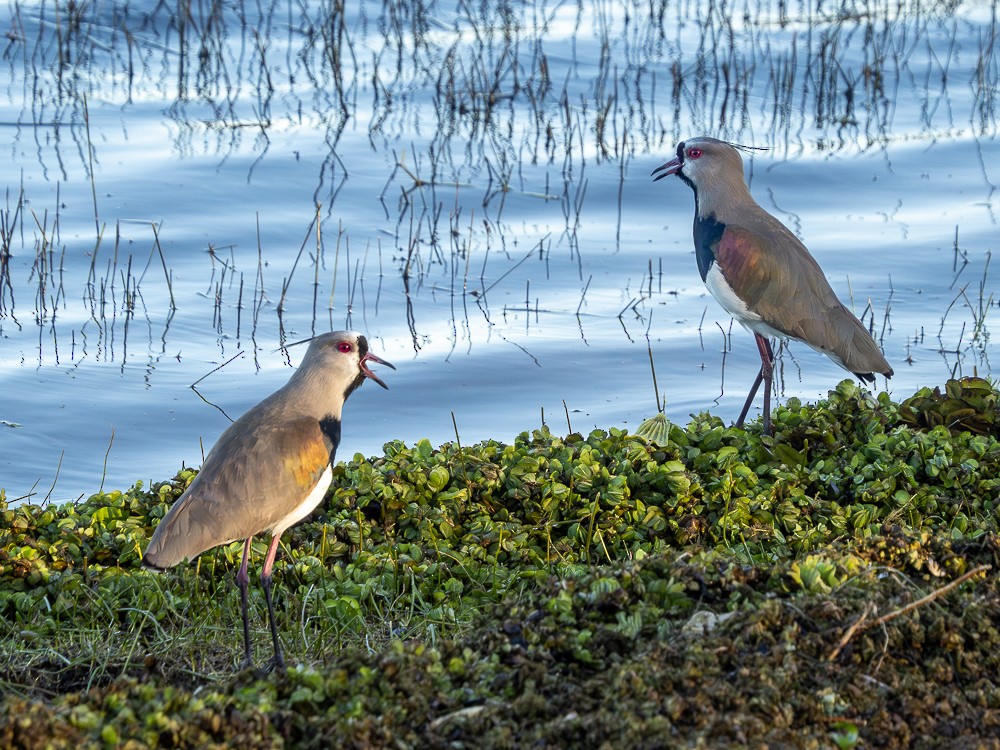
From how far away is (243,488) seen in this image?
201 inches

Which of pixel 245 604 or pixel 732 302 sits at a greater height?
pixel 732 302

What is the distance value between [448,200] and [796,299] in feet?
18.2

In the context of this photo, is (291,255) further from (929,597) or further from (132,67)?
(929,597)

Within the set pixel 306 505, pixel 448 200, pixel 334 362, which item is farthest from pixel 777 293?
pixel 448 200

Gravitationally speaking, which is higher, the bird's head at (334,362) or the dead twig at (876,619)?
the bird's head at (334,362)

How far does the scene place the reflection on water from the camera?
30.7 feet

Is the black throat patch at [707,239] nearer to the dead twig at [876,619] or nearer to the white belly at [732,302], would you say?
the white belly at [732,302]

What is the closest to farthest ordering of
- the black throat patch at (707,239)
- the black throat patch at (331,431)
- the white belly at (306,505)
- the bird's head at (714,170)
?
the white belly at (306,505), the black throat patch at (331,431), the black throat patch at (707,239), the bird's head at (714,170)

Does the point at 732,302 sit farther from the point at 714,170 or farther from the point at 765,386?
the point at 714,170

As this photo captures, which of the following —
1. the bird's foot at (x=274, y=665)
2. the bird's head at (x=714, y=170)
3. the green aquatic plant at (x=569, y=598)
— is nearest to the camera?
the green aquatic plant at (x=569, y=598)

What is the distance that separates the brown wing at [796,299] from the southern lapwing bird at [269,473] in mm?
2613

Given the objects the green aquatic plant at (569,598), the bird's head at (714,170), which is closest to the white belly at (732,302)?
the bird's head at (714,170)

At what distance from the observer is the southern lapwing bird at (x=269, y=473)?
500cm

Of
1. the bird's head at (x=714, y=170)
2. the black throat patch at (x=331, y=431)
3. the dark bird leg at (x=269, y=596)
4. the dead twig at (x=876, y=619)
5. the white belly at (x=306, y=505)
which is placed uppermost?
the bird's head at (x=714, y=170)
